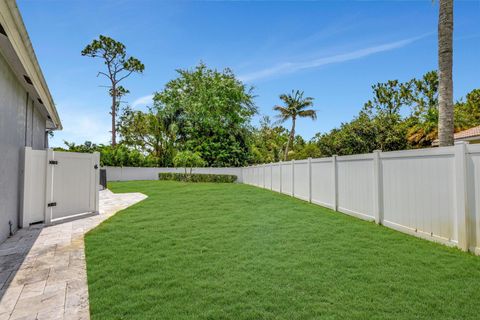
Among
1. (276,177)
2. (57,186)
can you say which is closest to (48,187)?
(57,186)

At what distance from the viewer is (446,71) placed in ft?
20.5

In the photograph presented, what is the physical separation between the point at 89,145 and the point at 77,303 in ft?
92.0

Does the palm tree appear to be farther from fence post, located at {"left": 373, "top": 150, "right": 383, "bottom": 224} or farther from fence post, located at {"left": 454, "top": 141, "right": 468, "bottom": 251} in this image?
fence post, located at {"left": 454, "top": 141, "right": 468, "bottom": 251}

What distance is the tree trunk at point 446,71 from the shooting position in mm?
6203

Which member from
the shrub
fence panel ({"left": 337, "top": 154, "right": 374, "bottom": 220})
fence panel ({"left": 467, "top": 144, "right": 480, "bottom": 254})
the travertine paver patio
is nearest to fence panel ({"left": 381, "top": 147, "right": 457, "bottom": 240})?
fence panel ({"left": 467, "top": 144, "right": 480, "bottom": 254})

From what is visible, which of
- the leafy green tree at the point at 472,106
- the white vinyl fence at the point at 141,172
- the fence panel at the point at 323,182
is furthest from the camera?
the leafy green tree at the point at 472,106

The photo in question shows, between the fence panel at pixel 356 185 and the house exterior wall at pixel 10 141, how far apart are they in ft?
22.9

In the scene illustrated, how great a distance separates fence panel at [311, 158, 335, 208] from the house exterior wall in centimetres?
719

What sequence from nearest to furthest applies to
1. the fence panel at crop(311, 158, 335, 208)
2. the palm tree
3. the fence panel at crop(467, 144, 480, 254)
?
the fence panel at crop(467, 144, 480, 254), the fence panel at crop(311, 158, 335, 208), the palm tree

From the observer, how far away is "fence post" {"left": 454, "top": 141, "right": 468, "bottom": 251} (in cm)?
375

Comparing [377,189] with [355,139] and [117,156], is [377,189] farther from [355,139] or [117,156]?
[117,156]

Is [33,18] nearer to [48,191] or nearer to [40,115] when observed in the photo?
[40,115]

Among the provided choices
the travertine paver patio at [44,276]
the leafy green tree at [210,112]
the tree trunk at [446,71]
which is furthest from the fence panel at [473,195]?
the leafy green tree at [210,112]

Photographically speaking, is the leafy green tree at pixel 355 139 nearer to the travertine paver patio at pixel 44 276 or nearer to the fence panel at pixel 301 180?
the fence panel at pixel 301 180
